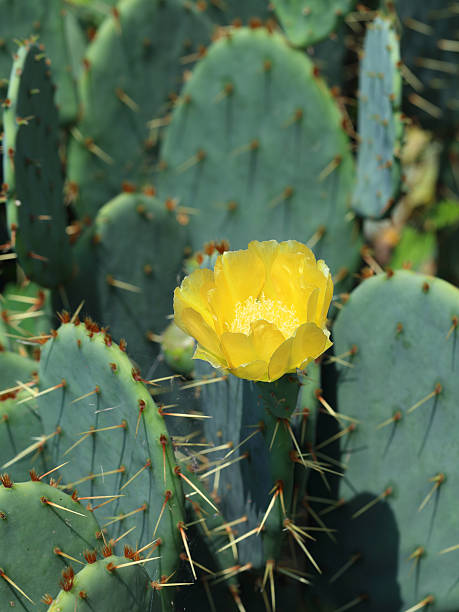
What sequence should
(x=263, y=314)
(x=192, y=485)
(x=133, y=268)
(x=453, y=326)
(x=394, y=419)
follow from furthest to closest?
(x=133, y=268)
(x=394, y=419)
(x=453, y=326)
(x=192, y=485)
(x=263, y=314)

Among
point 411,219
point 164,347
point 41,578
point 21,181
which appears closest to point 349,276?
point 164,347

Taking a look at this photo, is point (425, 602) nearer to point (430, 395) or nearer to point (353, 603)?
point (353, 603)

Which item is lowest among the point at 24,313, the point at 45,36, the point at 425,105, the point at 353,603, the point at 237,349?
the point at 353,603

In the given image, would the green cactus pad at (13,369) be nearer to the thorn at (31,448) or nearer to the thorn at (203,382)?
the thorn at (31,448)

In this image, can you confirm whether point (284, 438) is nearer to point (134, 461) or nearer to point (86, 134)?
point (134, 461)

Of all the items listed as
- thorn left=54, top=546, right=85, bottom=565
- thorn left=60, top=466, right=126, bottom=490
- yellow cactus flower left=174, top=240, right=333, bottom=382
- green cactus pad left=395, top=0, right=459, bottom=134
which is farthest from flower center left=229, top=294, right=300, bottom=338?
green cactus pad left=395, top=0, right=459, bottom=134

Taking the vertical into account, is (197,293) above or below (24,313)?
above

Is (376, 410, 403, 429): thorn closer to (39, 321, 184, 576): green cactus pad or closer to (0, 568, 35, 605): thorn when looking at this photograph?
(39, 321, 184, 576): green cactus pad

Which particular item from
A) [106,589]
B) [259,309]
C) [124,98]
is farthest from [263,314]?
[124,98]
